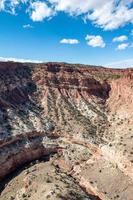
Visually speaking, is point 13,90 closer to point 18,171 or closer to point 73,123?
point 73,123

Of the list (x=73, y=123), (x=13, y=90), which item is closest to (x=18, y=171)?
(x=73, y=123)

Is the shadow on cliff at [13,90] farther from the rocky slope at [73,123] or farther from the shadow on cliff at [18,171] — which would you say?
the shadow on cliff at [18,171]

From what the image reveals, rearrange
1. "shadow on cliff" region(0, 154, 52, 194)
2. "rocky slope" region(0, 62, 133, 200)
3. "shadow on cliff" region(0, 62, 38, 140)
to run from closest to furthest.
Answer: "rocky slope" region(0, 62, 133, 200)
"shadow on cliff" region(0, 154, 52, 194)
"shadow on cliff" region(0, 62, 38, 140)

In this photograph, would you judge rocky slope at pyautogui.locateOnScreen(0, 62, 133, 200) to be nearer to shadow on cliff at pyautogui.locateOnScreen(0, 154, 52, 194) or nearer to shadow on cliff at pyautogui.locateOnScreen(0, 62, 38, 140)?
shadow on cliff at pyautogui.locateOnScreen(0, 62, 38, 140)

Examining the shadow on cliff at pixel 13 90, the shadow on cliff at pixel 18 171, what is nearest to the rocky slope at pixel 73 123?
the shadow on cliff at pixel 13 90

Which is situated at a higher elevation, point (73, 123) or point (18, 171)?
point (73, 123)

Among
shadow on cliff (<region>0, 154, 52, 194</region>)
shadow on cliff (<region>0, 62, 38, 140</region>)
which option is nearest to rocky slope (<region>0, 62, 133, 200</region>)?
shadow on cliff (<region>0, 62, 38, 140</region>)

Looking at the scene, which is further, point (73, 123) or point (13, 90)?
point (13, 90)

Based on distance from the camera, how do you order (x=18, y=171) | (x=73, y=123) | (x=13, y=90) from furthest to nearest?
(x=13, y=90) → (x=73, y=123) → (x=18, y=171)

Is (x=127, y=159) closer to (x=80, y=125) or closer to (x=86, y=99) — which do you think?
(x=80, y=125)

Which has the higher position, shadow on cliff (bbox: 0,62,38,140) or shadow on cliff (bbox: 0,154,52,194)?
shadow on cliff (bbox: 0,62,38,140)
